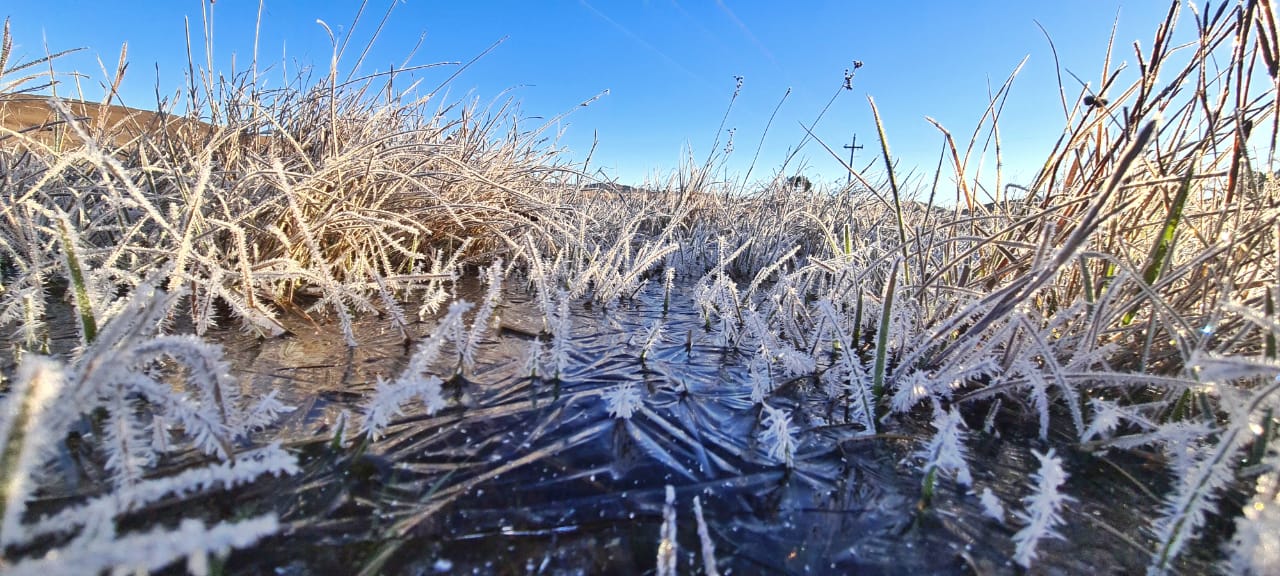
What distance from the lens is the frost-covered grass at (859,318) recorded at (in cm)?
69

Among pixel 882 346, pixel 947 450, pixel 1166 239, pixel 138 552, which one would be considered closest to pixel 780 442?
pixel 947 450

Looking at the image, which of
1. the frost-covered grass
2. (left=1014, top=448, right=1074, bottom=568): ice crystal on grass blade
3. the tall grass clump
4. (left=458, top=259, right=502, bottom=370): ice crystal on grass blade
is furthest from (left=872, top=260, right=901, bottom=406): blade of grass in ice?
the tall grass clump

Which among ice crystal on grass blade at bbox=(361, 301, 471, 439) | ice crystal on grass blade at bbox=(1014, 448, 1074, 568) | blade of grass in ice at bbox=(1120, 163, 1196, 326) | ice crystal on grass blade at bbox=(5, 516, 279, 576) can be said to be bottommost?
ice crystal on grass blade at bbox=(1014, 448, 1074, 568)

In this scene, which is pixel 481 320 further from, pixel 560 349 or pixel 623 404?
pixel 623 404

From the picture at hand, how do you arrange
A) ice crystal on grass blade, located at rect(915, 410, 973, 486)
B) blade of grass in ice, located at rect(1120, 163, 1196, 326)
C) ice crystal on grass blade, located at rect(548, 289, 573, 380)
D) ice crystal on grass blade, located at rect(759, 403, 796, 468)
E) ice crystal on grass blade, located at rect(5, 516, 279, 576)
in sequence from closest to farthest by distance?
ice crystal on grass blade, located at rect(5, 516, 279, 576) → ice crystal on grass blade, located at rect(915, 410, 973, 486) → ice crystal on grass blade, located at rect(759, 403, 796, 468) → blade of grass in ice, located at rect(1120, 163, 1196, 326) → ice crystal on grass blade, located at rect(548, 289, 573, 380)

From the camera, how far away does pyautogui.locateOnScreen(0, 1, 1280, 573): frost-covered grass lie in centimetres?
69

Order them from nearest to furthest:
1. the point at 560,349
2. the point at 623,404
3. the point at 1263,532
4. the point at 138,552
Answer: the point at 138,552
the point at 1263,532
the point at 623,404
the point at 560,349

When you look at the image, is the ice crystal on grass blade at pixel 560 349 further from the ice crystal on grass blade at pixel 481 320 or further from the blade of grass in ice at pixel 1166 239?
the blade of grass in ice at pixel 1166 239

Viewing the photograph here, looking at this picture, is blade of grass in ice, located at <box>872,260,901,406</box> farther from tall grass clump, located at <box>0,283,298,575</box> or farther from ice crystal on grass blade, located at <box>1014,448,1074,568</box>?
tall grass clump, located at <box>0,283,298,575</box>

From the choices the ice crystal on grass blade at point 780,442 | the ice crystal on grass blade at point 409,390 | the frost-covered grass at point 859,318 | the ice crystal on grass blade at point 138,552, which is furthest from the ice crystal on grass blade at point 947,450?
the ice crystal on grass blade at point 138,552

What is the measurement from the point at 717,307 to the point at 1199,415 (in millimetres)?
1548

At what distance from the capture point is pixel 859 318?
1.61 meters

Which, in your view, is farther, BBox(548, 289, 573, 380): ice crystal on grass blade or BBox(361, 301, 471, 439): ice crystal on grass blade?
BBox(548, 289, 573, 380): ice crystal on grass blade

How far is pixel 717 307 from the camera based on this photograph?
2.47 meters
